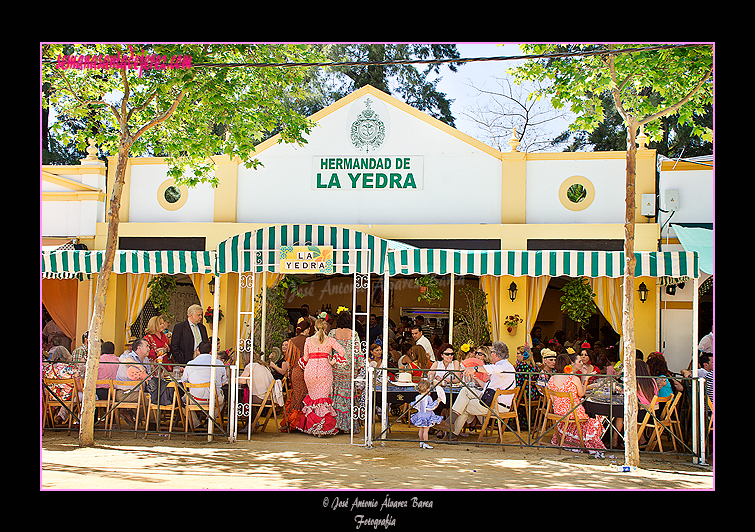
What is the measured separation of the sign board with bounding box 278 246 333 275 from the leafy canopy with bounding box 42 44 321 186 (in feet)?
6.66

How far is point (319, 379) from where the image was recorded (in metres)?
8.29

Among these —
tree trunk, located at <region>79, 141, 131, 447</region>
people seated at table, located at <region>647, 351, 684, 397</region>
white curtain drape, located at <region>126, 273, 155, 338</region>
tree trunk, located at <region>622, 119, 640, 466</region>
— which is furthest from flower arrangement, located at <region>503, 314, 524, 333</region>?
white curtain drape, located at <region>126, 273, 155, 338</region>

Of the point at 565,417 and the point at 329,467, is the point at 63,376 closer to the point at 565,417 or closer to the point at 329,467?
the point at 329,467

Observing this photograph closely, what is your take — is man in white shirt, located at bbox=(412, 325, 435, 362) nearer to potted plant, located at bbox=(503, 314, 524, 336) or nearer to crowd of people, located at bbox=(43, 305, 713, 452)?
crowd of people, located at bbox=(43, 305, 713, 452)

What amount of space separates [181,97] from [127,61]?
2.44 ft

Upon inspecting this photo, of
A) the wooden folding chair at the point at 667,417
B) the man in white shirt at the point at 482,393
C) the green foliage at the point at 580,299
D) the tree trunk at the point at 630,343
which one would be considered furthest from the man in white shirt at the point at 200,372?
the green foliage at the point at 580,299

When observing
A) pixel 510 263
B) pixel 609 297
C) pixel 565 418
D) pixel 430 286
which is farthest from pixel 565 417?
pixel 430 286

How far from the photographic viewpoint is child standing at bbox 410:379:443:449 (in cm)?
798

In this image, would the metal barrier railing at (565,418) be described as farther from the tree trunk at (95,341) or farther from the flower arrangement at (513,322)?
the tree trunk at (95,341)

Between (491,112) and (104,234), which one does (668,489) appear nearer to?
(104,234)

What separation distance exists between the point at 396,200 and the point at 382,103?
185cm

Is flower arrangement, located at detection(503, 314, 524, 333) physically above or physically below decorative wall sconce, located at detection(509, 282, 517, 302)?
below

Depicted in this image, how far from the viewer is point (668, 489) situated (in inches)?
236

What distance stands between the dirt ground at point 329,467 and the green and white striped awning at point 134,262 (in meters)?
2.29
